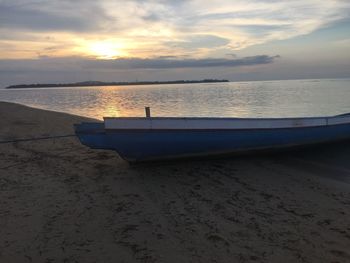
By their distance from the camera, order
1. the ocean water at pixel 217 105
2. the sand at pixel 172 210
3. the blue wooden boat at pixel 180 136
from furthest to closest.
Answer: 1. the ocean water at pixel 217 105
2. the blue wooden boat at pixel 180 136
3. the sand at pixel 172 210

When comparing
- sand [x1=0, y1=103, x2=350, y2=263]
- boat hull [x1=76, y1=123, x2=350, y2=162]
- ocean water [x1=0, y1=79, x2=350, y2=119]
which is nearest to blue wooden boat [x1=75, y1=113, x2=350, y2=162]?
boat hull [x1=76, y1=123, x2=350, y2=162]

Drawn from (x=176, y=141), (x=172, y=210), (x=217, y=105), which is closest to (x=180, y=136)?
(x=176, y=141)

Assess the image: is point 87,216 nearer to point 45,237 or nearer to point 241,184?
point 45,237

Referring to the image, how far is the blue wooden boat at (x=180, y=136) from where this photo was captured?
7.87 metres

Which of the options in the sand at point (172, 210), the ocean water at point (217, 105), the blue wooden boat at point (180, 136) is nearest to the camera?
the sand at point (172, 210)

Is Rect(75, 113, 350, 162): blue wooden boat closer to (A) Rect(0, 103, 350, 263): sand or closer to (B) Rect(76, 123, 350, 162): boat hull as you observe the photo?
(B) Rect(76, 123, 350, 162): boat hull

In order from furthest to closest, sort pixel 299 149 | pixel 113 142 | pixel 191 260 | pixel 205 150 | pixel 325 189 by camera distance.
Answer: pixel 299 149
pixel 205 150
pixel 113 142
pixel 325 189
pixel 191 260

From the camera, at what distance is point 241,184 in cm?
730

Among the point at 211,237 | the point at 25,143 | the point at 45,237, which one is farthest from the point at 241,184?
the point at 25,143

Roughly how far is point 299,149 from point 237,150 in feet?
8.37

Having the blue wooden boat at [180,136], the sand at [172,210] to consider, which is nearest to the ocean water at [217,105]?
the blue wooden boat at [180,136]

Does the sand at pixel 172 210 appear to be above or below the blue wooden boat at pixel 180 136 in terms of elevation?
below

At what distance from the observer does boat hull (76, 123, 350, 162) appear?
312 inches

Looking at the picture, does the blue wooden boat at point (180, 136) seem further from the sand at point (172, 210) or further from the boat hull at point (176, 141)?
the sand at point (172, 210)
